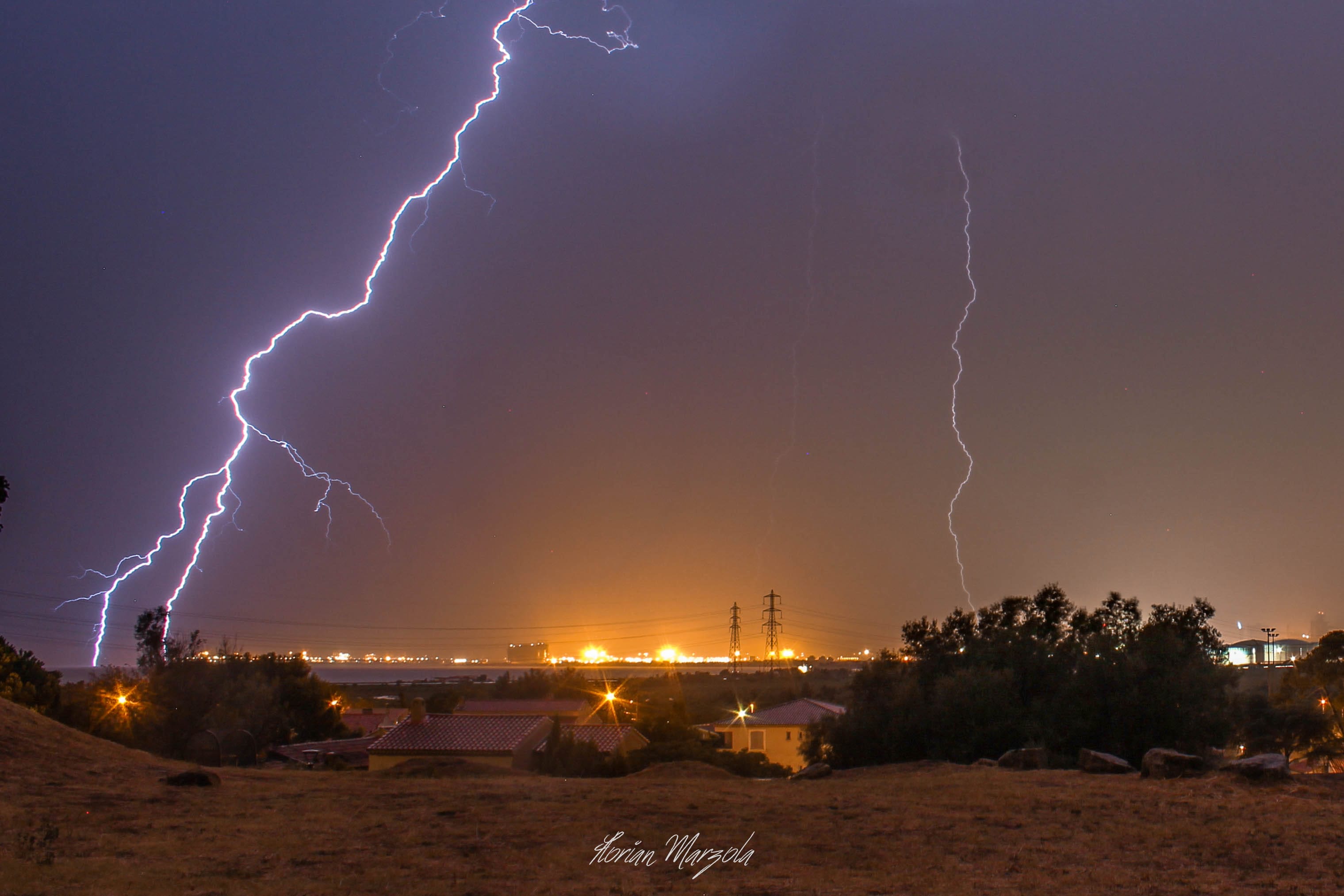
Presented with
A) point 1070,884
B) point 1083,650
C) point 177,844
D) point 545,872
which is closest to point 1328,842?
point 1070,884

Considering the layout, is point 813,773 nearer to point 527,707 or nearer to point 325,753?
point 325,753

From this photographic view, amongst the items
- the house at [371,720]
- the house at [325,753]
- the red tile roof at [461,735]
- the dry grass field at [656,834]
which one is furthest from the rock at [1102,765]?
the house at [371,720]

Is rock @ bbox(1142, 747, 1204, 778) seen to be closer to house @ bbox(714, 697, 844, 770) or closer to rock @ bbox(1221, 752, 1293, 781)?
rock @ bbox(1221, 752, 1293, 781)

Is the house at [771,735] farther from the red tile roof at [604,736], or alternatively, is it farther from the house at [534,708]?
the house at [534,708]

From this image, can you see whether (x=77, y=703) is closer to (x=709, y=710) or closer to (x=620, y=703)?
(x=620, y=703)

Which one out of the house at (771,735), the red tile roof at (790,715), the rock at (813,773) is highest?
the rock at (813,773)

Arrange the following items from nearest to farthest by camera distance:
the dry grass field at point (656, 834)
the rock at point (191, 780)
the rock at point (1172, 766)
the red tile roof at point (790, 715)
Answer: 1. the dry grass field at point (656, 834)
2. the rock at point (191, 780)
3. the rock at point (1172, 766)
4. the red tile roof at point (790, 715)

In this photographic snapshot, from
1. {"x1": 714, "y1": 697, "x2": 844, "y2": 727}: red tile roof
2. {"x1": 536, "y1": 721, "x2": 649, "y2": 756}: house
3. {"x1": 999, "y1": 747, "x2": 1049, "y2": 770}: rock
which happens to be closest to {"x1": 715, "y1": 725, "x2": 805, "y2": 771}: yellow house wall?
{"x1": 714, "y1": 697, "x2": 844, "y2": 727}: red tile roof
